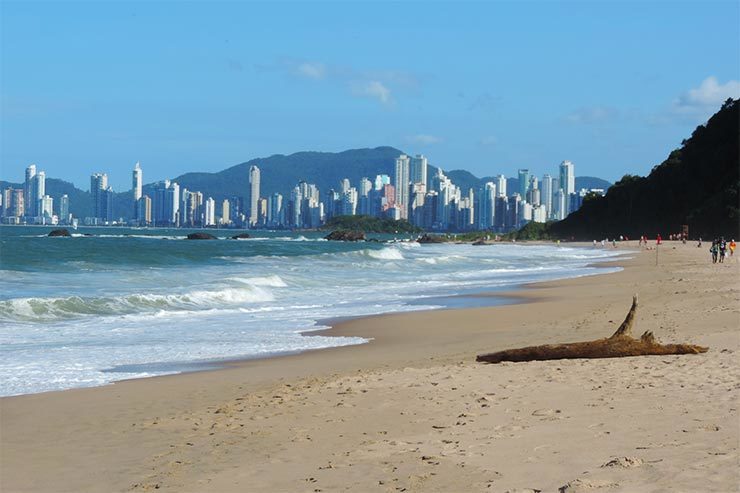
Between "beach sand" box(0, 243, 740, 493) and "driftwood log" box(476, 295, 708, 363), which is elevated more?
"driftwood log" box(476, 295, 708, 363)

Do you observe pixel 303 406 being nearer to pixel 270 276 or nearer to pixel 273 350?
pixel 273 350

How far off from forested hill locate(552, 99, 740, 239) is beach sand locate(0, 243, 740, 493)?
73736mm

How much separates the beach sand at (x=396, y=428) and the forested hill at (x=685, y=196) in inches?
2903

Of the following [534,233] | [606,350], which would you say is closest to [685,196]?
[534,233]

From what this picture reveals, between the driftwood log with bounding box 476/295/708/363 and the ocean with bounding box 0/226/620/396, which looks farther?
the ocean with bounding box 0/226/620/396

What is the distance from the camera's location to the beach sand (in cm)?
549

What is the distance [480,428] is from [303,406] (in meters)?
1.98

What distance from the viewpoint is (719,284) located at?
77.5 ft

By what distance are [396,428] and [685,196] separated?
100 metres

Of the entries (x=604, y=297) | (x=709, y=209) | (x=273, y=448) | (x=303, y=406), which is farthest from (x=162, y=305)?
(x=709, y=209)

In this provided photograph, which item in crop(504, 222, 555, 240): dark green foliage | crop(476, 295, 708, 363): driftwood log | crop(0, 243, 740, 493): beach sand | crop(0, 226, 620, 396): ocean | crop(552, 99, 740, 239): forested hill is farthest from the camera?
crop(504, 222, 555, 240): dark green foliage

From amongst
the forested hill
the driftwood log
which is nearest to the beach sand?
the driftwood log

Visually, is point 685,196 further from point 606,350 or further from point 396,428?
point 396,428

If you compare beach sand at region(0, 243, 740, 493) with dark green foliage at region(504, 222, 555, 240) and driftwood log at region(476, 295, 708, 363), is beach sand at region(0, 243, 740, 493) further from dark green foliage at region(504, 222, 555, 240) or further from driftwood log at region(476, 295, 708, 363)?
dark green foliage at region(504, 222, 555, 240)
